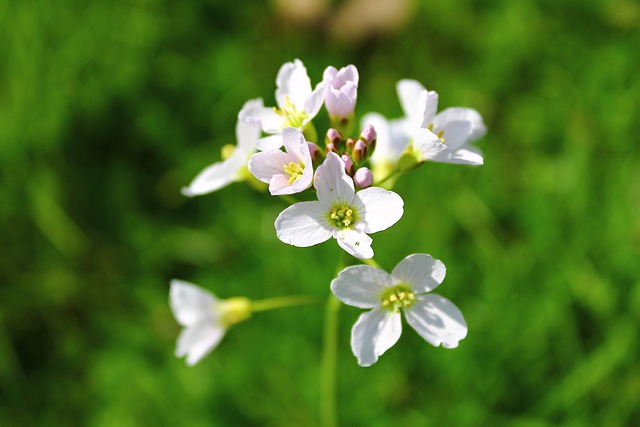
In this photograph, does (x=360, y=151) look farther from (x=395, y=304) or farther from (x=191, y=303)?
(x=191, y=303)

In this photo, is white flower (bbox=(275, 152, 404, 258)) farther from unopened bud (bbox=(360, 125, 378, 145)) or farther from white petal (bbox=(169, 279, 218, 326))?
white petal (bbox=(169, 279, 218, 326))

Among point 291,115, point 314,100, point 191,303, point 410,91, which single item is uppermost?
point 410,91

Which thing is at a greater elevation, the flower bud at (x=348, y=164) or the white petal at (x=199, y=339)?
the flower bud at (x=348, y=164)

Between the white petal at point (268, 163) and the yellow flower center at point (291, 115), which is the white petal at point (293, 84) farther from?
the white petal at point (268, 163)

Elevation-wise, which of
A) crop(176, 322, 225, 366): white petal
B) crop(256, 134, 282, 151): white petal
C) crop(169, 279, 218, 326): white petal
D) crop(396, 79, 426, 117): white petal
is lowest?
crop(176, 322, 225, 366): white petal

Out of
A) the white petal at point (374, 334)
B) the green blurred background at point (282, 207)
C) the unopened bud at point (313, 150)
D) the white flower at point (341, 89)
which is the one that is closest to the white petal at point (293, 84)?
the white flower at point (341, 89)

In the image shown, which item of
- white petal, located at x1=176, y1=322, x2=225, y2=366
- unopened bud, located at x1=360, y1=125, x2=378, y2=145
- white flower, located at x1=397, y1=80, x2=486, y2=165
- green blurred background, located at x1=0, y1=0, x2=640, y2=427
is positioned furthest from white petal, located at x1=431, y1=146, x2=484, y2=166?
green blurred background, located at x1=0, y1=0, x2=640, y2=427

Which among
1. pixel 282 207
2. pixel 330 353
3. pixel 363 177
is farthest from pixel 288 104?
pixel 282 207
